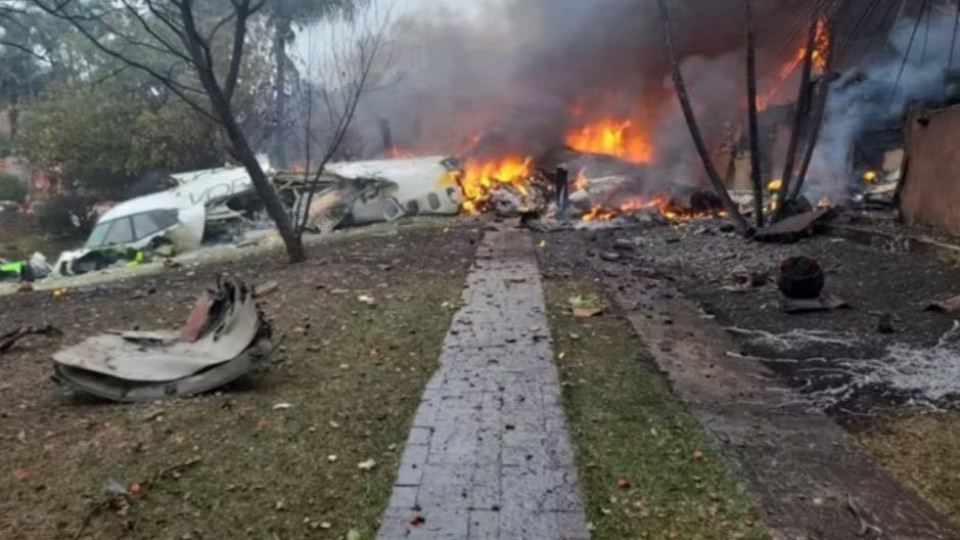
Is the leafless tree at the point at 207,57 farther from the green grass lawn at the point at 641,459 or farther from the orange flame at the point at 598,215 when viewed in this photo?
the orange flame at the point at 598,215

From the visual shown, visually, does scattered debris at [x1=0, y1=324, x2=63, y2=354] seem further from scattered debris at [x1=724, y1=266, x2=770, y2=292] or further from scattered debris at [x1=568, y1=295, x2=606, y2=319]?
scattered debris at [x1=724, y1=266, x2=770, y2=292]

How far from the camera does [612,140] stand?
22.2 metres

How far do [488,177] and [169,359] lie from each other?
1747cm

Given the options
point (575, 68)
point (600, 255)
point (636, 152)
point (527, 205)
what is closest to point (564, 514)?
point (600, 255)

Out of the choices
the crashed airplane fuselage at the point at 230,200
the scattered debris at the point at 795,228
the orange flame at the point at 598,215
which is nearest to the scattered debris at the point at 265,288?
the scattered debris at the point at 795,228

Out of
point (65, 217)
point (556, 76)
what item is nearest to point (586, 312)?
point (556, 76)

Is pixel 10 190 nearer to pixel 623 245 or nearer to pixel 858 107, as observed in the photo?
pixel 623 245

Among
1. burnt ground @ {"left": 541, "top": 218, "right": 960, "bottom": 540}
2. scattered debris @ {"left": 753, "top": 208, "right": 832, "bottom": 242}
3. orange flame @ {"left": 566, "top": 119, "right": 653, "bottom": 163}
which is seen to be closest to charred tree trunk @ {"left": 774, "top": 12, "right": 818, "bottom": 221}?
scattered debris @ {"left": 753, "top": 208, "right": 832, "bottom": 242}

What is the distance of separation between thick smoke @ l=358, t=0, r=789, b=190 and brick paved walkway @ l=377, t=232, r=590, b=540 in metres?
15.0

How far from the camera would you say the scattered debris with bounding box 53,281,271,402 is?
400cm

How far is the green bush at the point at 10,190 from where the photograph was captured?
2592cm

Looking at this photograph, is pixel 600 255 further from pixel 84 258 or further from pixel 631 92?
pixel 631 92

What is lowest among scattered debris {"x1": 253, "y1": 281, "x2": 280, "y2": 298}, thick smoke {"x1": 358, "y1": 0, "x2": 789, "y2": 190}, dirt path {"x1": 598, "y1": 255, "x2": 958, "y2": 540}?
dirt path {"x1": 598, "y1": 255, "x2": 958, "y2": 540}

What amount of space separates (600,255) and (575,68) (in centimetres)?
1350
